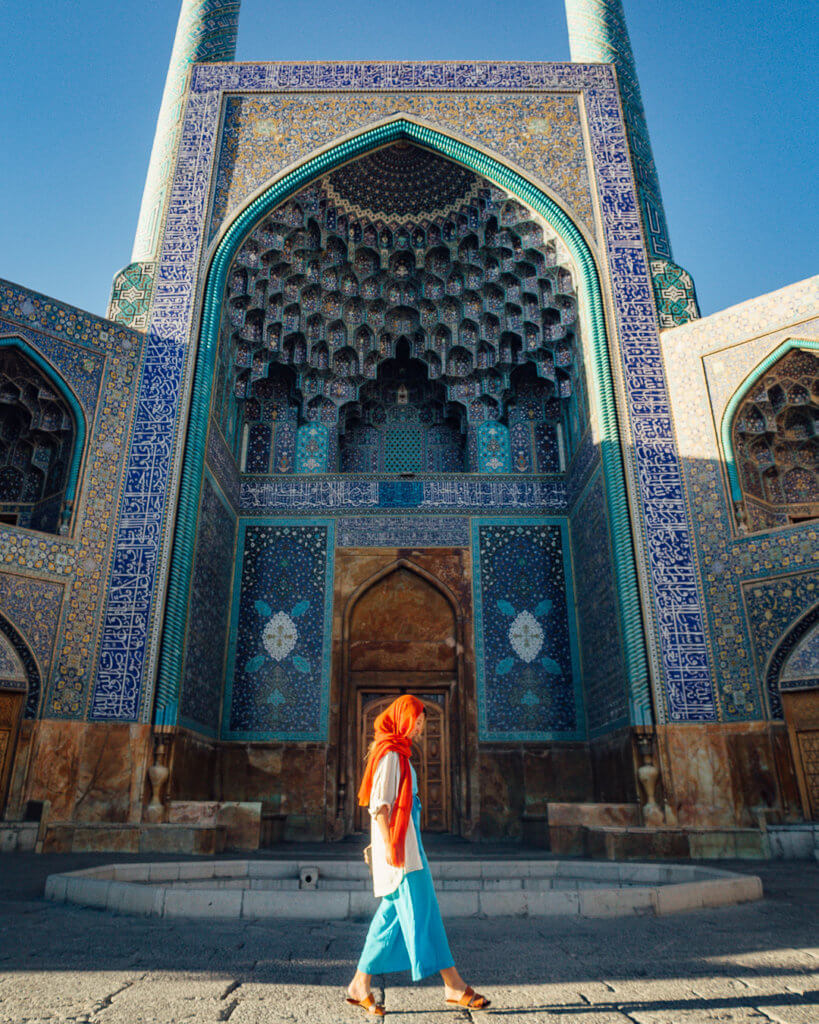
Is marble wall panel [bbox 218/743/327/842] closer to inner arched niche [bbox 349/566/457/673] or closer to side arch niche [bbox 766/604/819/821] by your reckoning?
inner arched niche [bbox 349/566/457/673]

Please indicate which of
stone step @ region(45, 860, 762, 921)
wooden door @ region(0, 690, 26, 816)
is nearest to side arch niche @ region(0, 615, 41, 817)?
wooden door @ region(0, 690, 26, 816)

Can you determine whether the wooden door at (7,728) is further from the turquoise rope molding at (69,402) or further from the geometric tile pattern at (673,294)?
the geometric tile pattern at (673,294)

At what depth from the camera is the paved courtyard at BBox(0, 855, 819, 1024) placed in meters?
1.88

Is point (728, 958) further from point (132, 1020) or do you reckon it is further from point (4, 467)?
point (4, 467)

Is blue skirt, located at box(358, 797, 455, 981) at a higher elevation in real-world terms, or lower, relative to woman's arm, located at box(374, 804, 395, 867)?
lower

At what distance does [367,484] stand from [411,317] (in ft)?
7.81

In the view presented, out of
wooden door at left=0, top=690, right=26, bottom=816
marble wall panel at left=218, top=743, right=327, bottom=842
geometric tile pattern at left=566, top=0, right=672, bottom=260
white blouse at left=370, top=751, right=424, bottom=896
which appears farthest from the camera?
geometric tile pattern at left=566, top=0, right=672, bottom=260

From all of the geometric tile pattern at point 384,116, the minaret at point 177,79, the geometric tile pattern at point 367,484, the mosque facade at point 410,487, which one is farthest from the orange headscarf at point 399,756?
the geometric tile pattern at point 384,116

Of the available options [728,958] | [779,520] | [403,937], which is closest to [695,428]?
[779,520]

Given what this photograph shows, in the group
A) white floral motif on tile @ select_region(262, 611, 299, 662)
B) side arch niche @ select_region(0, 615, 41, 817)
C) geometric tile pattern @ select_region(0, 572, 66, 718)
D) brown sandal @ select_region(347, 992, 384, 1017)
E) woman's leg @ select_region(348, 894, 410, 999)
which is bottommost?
brown sandal @ select_region(347, 992, 384, 1017)

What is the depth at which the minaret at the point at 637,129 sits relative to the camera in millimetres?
7805

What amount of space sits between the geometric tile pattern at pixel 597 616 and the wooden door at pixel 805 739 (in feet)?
4.24

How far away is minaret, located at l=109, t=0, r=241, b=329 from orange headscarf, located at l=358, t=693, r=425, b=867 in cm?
640

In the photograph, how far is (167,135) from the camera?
9.03 metres
